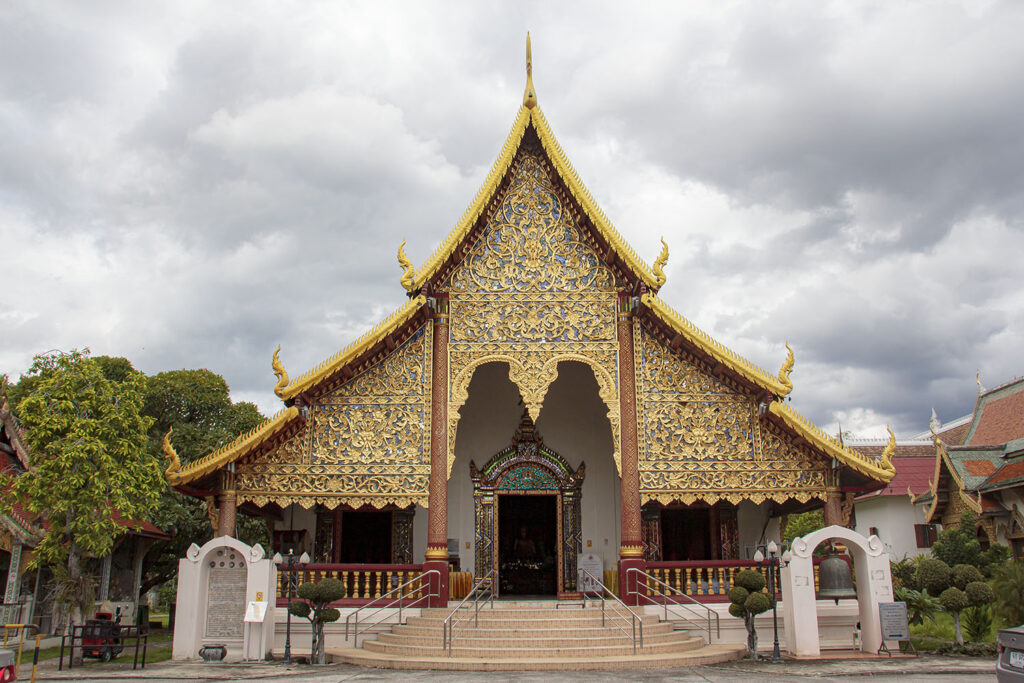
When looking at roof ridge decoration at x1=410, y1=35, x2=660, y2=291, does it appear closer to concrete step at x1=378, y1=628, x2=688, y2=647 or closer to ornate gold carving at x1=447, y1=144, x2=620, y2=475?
ornate gold carving at x1=447, y1=144, x2=620, y2=475

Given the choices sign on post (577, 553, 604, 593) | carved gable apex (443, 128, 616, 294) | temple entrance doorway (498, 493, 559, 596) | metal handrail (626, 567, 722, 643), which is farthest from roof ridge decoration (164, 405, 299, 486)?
sign on post (577, 553, 604, 593)

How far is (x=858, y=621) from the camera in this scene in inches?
450

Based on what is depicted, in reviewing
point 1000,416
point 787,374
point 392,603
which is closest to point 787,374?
point 787,374

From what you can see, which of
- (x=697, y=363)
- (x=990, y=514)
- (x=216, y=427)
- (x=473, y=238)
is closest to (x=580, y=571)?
(x=697, y=363)

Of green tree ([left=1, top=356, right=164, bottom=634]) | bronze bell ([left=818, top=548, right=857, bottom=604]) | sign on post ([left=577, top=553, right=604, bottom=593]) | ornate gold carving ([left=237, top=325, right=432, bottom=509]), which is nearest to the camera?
bronze bell ([left=818, top=548, right=857, bottom=604])

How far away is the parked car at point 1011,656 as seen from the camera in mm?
6016

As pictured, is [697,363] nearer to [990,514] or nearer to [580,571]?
[580,571]

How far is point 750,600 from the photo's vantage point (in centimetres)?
1005

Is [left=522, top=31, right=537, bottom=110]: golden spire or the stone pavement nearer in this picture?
the stone pavement

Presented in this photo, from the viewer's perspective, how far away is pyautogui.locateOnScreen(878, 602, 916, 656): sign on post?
10.4 meters

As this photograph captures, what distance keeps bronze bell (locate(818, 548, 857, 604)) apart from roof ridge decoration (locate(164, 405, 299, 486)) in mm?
7742

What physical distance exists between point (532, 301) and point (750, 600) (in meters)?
5.35

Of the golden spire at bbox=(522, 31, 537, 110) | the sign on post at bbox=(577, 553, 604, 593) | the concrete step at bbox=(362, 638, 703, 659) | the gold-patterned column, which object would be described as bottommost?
the concrete step at bbox=(362, 638, 703, 659)

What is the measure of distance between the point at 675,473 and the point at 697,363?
1760 millimetres
